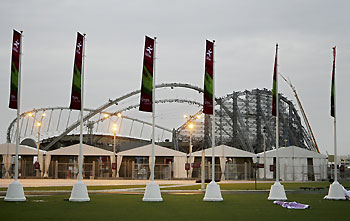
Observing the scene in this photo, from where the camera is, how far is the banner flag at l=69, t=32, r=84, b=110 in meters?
24.5

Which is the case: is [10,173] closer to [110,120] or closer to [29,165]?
[29,165]

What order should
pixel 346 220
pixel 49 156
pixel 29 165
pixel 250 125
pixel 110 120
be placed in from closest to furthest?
1. pixel 346 220
2. pixel 49 156
3. pixel 29 165
4. pixel 250 125
5. pixel 110 120

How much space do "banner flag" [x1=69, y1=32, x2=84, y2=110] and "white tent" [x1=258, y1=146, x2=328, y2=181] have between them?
4494 cm

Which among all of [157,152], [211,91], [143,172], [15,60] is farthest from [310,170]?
[15,60]

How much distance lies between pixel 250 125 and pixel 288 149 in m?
22.4

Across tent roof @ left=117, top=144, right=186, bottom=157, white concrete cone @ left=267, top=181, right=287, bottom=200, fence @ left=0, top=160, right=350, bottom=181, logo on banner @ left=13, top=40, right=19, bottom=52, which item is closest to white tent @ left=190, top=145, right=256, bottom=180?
fence @ left=0, top=160, right=350, bottom=181

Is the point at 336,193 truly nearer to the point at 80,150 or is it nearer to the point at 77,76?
the point at 80,150

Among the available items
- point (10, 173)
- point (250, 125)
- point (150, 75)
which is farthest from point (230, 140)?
point (150, 75)

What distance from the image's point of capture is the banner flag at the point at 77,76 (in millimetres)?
24453

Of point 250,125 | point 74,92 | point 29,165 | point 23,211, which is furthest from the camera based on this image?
point 250,125

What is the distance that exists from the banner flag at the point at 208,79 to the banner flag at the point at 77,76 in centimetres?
589

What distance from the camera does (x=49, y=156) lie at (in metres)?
65.2

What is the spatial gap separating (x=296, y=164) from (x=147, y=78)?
46805 mm

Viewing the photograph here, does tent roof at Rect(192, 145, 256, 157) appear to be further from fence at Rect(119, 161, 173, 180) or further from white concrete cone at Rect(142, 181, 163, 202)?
white concrete cone at Rect(142, 181, 163, 202)
